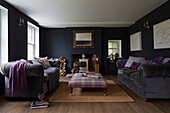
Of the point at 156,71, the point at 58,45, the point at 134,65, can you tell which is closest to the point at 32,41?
the point at 58,45

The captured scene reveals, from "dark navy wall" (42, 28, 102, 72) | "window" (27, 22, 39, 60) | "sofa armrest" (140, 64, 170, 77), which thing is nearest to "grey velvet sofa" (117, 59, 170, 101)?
"sofa armrest" (140, 64, 170, 77)

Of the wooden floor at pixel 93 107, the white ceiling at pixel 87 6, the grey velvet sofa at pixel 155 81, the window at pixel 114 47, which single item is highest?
the white ceiling at pixel 87 6

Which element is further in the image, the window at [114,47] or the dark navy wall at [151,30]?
the window at [114,47]

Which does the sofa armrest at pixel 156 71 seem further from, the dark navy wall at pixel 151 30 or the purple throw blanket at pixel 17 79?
the purple throw blanket at pixel 17 79

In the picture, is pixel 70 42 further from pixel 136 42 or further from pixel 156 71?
pixel 156 71

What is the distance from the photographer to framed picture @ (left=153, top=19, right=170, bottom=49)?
3.59 m

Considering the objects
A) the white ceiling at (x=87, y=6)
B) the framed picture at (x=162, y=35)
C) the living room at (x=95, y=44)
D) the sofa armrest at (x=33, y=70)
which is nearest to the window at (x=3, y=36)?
the living room at (x=95, y=44)

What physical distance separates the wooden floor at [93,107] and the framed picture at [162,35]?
176 cm

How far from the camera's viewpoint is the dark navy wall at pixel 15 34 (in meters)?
3.74

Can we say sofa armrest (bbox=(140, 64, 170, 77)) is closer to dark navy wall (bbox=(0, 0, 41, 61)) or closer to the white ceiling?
the white ceiling

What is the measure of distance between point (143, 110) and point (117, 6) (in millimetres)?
3109

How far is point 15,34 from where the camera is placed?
4031mm

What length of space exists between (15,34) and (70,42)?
305cm

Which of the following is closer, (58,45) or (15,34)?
(15,34)
